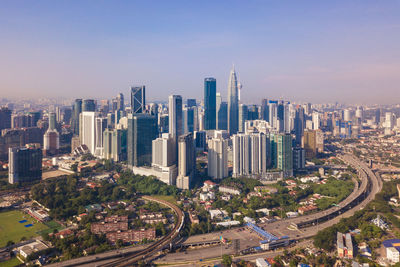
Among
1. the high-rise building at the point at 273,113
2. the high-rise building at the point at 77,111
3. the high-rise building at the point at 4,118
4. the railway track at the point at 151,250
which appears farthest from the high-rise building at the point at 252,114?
the railway track at the point at 151,250

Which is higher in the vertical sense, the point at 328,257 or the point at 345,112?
the point at 345,112

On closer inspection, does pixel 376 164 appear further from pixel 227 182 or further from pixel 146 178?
pixel 146 178

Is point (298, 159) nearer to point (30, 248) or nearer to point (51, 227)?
point (51, 227)

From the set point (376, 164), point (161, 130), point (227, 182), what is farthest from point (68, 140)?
point (376, 164)

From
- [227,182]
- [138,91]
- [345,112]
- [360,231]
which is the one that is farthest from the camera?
[345,112]

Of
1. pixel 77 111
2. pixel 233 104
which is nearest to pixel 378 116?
pixel 233 104

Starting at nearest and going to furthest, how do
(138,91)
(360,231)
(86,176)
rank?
(360,231) → (86,176) → (138,91)
